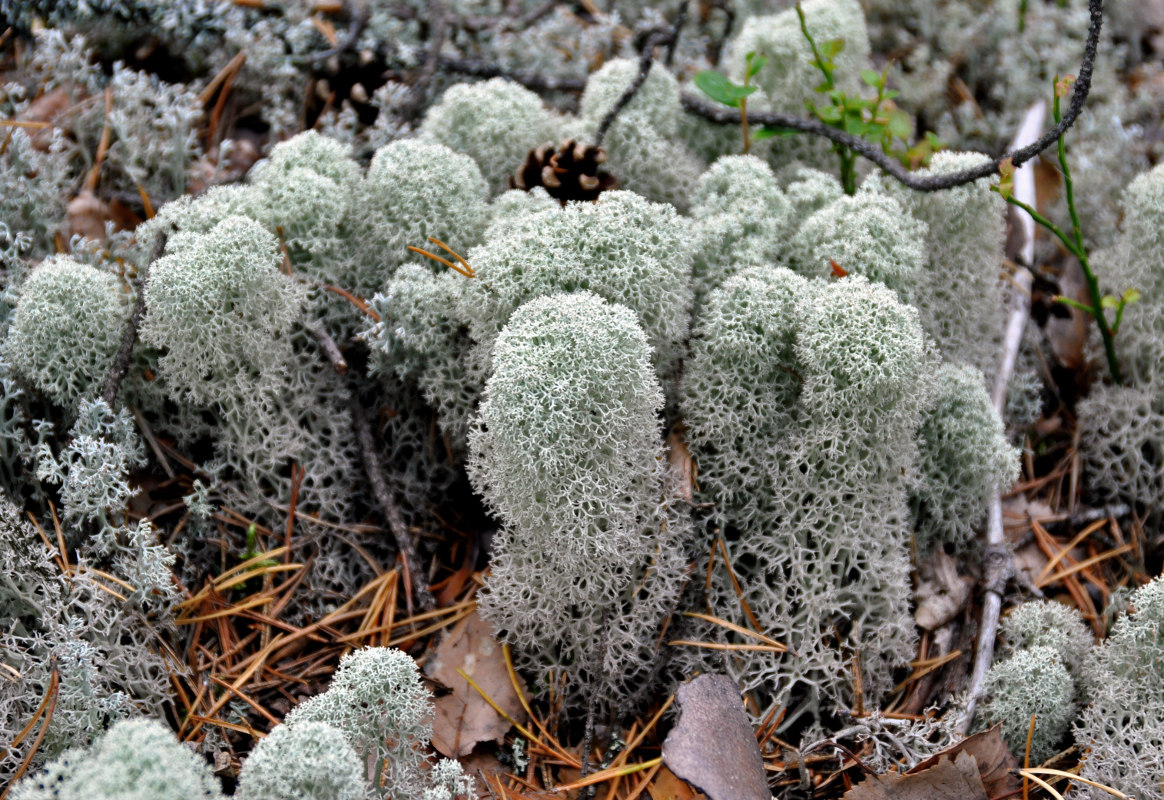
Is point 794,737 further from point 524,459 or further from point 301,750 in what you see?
point 301,750

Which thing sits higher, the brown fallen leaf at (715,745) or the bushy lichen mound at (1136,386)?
the bushy lichen mound at (1136,386)

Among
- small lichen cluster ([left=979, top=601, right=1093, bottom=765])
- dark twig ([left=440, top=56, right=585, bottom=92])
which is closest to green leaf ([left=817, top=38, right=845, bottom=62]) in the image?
dark twig ([left=440, top=56, right=585, bottom=92])

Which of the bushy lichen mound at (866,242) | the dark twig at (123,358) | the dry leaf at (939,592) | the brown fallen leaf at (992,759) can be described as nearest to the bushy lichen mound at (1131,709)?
the brown fallen leaf at (992,759)

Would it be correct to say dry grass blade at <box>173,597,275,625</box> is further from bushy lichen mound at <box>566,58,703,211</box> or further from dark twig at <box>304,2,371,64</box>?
dark twig at <box>304,2,371,64</box>

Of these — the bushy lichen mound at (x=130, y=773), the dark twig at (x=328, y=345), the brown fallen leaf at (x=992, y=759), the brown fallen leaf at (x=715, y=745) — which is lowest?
the brown fallen leaf at (x=992, y=759)

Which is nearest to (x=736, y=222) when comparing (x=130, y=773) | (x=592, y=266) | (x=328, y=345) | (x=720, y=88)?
(x=592, y=266)

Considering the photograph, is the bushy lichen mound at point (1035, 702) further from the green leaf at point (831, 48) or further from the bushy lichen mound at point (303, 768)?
the green leaf at point (831, 48)

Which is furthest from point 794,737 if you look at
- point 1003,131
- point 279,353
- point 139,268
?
point 1003,131
